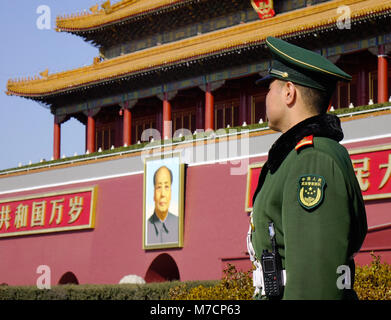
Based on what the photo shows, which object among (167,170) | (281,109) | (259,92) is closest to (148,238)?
(167,170)

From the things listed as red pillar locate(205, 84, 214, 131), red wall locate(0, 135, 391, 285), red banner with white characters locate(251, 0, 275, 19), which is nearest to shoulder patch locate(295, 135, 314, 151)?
red wall locate(0, 135, 391, 285)

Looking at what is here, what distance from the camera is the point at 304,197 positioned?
2910 millimetres

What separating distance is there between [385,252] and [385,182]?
154cm

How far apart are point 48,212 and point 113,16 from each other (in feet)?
23.2

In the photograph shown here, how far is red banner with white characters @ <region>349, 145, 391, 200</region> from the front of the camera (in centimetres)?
1532

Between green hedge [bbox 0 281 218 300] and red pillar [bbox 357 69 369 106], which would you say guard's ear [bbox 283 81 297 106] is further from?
red pillar [bbox 357 69 369 106]

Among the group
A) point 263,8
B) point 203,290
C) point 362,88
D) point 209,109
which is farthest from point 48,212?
point 203,290

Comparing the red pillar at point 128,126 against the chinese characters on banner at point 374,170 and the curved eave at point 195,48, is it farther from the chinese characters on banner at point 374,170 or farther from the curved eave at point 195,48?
the chinese characters on banner at point 374,170

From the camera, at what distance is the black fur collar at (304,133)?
314 centimetres

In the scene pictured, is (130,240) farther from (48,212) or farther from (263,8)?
(263,8)

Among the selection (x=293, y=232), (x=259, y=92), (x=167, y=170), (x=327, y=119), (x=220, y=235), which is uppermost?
(x=259, y=92)
